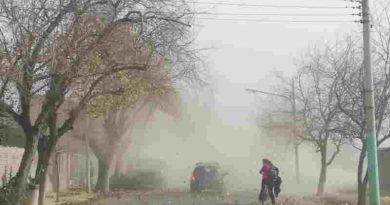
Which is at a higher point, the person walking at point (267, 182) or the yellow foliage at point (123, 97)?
the yellow foliage at point (123, 97)

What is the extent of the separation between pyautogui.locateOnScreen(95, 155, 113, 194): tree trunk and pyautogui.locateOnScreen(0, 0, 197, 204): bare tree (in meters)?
17.3

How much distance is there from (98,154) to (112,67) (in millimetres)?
21808

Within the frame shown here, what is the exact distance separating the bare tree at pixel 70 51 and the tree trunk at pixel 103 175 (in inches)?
681

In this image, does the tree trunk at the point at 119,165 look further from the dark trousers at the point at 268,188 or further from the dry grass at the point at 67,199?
the dark trousers at the point at 268,188

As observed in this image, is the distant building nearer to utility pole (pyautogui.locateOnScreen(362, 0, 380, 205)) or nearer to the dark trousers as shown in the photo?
the dark trousers

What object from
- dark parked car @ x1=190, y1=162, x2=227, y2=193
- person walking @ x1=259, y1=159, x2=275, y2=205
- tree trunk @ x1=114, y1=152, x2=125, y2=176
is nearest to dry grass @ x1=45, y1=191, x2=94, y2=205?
dark parked car @ x1=190, y1=162, x2=227, y2=193

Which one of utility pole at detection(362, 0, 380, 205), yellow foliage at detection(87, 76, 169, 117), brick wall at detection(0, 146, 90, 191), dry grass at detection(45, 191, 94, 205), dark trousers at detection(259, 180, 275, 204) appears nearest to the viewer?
utility pole at detection(362, 0, 380, 205)

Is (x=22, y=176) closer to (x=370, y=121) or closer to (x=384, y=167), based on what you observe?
(x=370, y=121)

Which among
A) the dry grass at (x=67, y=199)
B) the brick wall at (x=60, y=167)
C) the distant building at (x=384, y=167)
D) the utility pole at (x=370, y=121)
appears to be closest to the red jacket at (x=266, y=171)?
the utility pole at (x=370, y=121)

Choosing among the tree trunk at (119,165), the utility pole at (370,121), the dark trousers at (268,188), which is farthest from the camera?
the tree trunk at (119,165)

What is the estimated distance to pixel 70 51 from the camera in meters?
20.0

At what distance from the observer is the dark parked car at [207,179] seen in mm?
38281

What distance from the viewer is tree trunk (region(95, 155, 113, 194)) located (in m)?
41.7

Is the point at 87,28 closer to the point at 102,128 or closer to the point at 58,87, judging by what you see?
the point at 58,87
